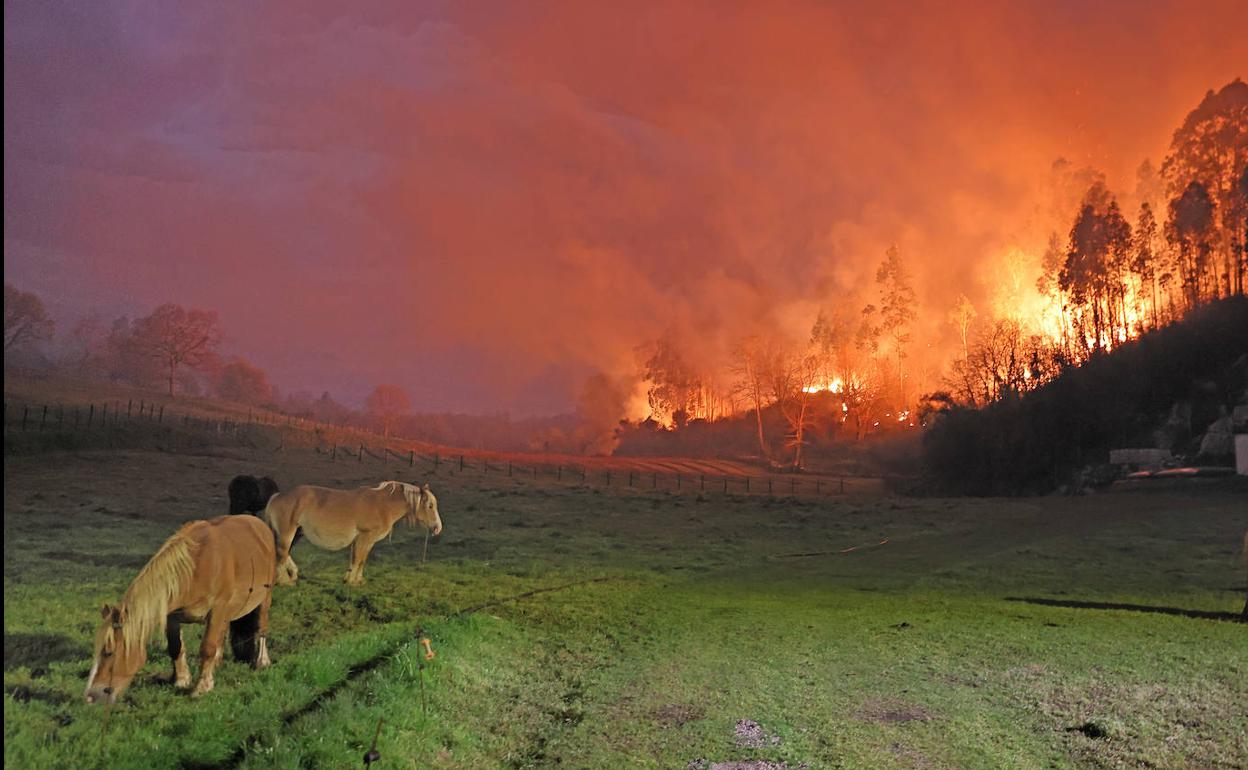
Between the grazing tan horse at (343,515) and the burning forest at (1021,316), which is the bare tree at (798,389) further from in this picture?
the grazing tan horse at (343,515)

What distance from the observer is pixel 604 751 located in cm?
897

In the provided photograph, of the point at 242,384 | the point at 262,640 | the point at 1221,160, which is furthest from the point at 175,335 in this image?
the point at 1221,160

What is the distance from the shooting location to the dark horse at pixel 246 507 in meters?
9.30

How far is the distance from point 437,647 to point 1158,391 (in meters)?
76.4

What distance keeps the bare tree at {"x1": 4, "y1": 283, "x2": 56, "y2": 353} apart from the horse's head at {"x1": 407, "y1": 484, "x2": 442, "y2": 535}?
88.2 m

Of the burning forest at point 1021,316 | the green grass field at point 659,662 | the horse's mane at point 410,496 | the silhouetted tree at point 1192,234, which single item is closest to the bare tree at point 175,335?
the burning forest at point 1021,316

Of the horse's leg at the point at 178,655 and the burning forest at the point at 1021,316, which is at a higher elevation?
the burning forest at the point at 1021,316

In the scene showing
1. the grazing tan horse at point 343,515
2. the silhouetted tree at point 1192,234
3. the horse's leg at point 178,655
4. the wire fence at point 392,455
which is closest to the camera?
the horse's leg at point 178,655

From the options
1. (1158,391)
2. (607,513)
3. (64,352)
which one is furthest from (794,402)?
(64,352)

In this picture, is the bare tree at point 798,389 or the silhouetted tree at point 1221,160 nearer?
the silhouetted tree at point 1221,160

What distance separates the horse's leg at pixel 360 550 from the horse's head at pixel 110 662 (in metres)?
9.70

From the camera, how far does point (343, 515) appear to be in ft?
50.4

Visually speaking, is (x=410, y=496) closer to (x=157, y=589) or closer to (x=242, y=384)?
(x=157, y=589)

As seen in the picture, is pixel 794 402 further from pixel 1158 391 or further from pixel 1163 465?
pixel 1163 465
